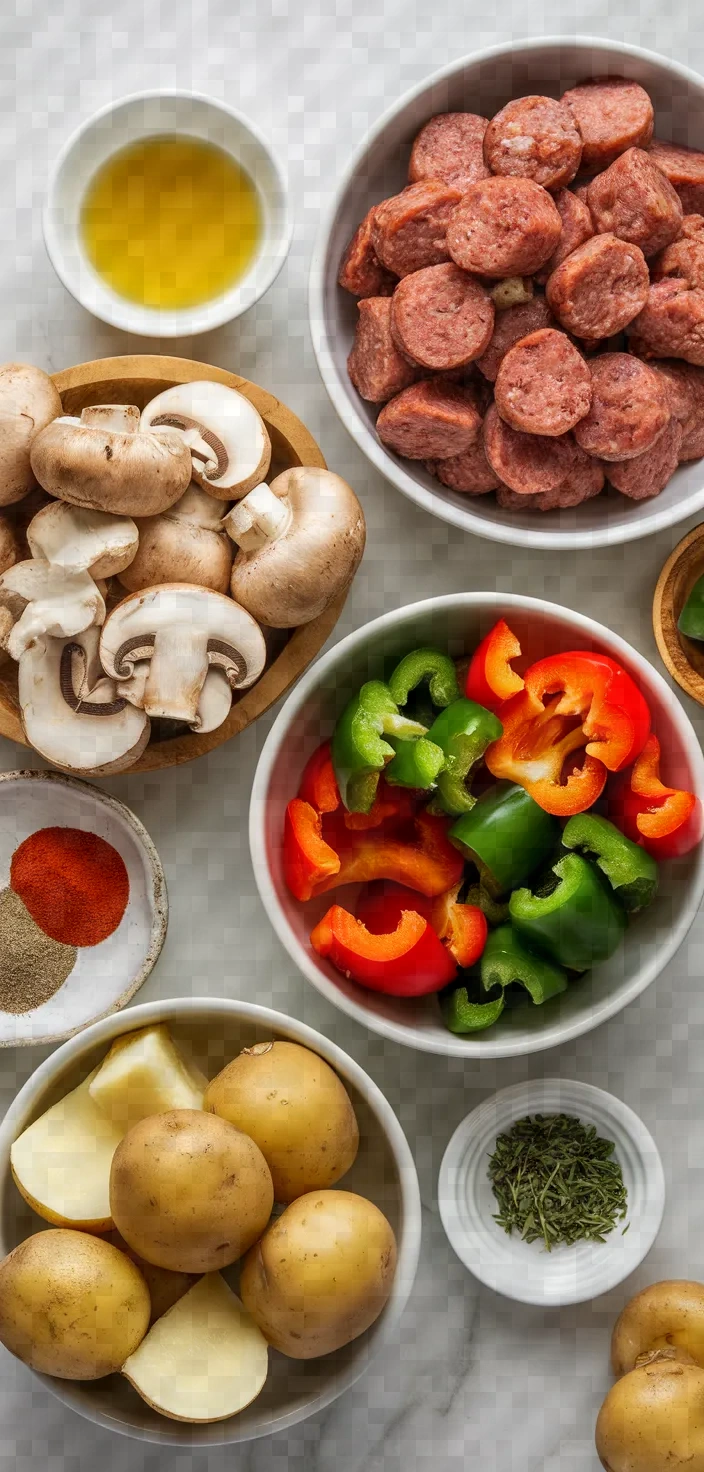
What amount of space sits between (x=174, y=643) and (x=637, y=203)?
859mm

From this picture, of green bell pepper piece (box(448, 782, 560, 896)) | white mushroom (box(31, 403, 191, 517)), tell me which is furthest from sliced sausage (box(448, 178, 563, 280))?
green bell pepper piece (box(448, 782, 560, 896))

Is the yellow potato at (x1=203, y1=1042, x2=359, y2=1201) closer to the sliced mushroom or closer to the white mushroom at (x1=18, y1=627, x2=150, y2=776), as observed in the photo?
the white mushroom at (x1=18, y1=627, x2=150, y2=776)

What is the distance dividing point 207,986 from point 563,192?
131 centimetres

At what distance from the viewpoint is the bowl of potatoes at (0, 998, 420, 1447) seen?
147 cm

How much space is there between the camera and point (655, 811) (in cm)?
165

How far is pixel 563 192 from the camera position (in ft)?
5.47

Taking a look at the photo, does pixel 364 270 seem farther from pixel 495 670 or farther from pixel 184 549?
pixel 495 670

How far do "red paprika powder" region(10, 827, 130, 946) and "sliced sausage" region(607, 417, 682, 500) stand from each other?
0.96 meters

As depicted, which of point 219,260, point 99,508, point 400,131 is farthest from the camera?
point 219,260

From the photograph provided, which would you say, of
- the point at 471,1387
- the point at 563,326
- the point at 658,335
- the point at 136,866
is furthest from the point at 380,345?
the point at 471,1387

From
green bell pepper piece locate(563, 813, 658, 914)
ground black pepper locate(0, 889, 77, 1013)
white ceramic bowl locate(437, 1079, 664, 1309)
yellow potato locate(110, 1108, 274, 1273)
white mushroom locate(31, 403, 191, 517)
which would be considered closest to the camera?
yellow potato locate(110, 1108, 274, 1273)

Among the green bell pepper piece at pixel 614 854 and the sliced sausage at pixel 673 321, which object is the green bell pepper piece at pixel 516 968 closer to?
the green bell pepper piece at pixel 614 854

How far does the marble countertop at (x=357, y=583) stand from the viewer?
193cm

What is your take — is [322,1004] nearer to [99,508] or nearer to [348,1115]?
[348,1115]
